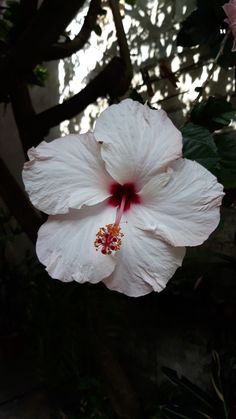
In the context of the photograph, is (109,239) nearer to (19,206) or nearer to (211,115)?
(211,115)

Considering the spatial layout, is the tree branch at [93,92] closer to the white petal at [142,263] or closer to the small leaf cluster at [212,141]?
the small leaf cluster at [212,141]

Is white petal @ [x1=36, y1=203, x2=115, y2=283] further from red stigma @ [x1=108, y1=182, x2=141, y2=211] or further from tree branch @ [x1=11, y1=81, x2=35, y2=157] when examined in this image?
tree branch @ [x1=11, y1=81, x2=35, y2=157]

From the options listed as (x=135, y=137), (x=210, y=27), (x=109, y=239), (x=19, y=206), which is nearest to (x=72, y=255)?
(x=109, y=239)

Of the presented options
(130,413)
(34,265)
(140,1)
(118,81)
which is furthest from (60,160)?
(34,265)

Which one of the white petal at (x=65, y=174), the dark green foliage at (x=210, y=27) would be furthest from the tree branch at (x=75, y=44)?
the white petal at (x=65, y=174)

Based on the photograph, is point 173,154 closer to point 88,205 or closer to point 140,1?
point 88,205

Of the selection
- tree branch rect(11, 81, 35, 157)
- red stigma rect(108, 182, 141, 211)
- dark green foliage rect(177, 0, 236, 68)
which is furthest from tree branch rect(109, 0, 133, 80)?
red stigma rect(108, 182, 141, 211)
